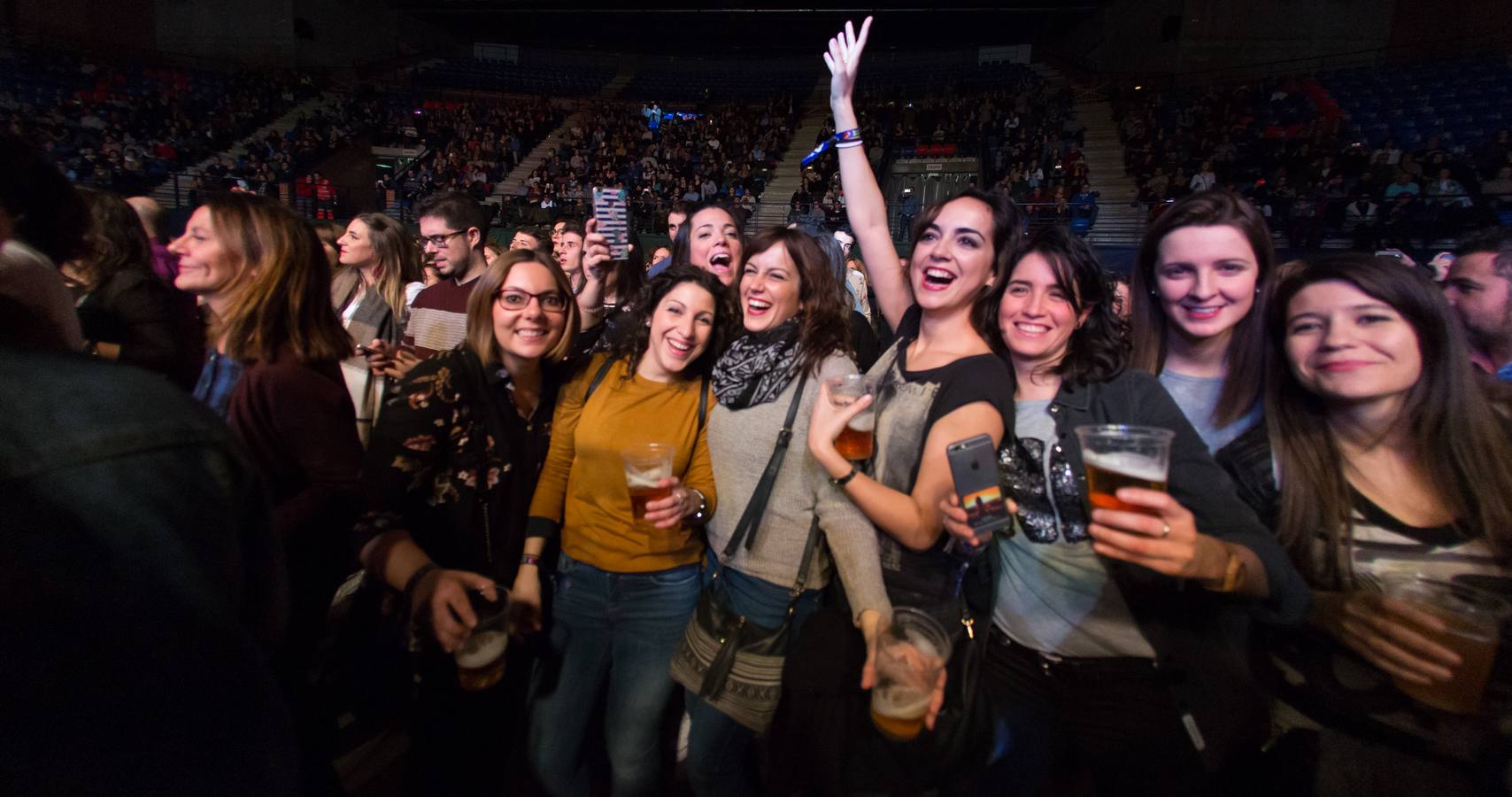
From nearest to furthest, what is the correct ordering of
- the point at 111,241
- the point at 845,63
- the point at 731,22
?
the point at 845,63 < the point at 111,241 < the point at 731,22

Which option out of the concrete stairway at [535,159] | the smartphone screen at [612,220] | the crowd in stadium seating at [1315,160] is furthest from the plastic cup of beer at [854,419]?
the concrete stairway at [535,159]

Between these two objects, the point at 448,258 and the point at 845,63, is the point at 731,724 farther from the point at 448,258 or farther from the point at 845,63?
the point at 448,258

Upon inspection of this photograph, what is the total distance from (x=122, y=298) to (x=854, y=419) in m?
3.07

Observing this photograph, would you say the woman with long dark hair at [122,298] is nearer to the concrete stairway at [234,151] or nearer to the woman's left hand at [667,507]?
the woman's left hand at [667,507]

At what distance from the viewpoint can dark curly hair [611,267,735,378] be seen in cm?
205

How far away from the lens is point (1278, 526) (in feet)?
4.69

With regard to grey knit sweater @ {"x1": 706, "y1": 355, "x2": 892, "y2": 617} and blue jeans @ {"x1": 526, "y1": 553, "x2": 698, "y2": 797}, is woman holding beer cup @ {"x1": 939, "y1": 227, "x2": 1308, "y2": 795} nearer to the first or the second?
grey knit sweater @ {"x1": 706, "y1": 355, "x2": 892, "y2": 617}

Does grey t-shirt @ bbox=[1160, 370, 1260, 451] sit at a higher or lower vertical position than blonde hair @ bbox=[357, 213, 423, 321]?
lower

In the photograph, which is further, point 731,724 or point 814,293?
point 814,293

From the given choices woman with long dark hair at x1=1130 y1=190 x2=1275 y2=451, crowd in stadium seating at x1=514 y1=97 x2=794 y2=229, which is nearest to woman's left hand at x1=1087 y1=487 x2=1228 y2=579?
woman with long dark hair at x1=1130 y1=190 x2=1275 y2=451

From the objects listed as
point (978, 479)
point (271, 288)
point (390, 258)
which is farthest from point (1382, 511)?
point (390, 258)

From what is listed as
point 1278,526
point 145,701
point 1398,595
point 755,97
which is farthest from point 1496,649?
point 755,97

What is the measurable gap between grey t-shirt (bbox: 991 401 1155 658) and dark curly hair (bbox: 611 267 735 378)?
0.97 meters

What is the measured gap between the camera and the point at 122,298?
2.55 meters
